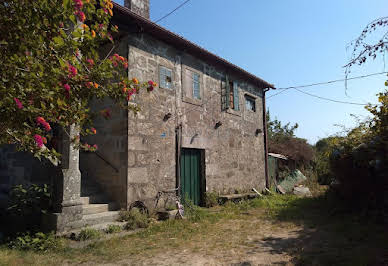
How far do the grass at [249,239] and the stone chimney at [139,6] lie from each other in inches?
221

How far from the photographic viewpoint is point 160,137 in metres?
7.19

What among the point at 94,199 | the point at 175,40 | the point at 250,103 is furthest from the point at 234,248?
the point at 250,103

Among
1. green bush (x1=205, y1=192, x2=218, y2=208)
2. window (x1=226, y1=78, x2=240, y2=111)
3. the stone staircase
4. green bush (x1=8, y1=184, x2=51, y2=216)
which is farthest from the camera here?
window (x1=226, y1=78, x2=240, y2=111)

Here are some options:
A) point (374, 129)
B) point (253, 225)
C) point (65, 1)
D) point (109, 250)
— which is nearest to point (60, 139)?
point (109, 250)

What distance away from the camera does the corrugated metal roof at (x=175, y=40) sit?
6.27 m

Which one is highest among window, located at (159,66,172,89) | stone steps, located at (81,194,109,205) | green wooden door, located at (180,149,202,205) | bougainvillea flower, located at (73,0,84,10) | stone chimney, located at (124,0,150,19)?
stone chimney, located at (124,0,150,19)

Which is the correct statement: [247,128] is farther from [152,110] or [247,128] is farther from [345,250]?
[345,250]

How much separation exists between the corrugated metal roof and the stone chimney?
120 cm

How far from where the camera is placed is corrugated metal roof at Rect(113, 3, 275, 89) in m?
6.27

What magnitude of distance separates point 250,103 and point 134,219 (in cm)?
731

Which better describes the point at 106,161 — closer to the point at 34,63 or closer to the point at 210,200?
the point at 210,200

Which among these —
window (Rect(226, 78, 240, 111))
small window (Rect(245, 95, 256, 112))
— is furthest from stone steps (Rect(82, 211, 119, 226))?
small window (Rect(245, 95, 256, 112))

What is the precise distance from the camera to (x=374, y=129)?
6.18 metres

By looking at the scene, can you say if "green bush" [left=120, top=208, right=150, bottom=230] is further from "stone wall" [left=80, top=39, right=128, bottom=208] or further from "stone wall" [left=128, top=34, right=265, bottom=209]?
"stone wall" [left=128, top=34, right=265, bottom=209]
